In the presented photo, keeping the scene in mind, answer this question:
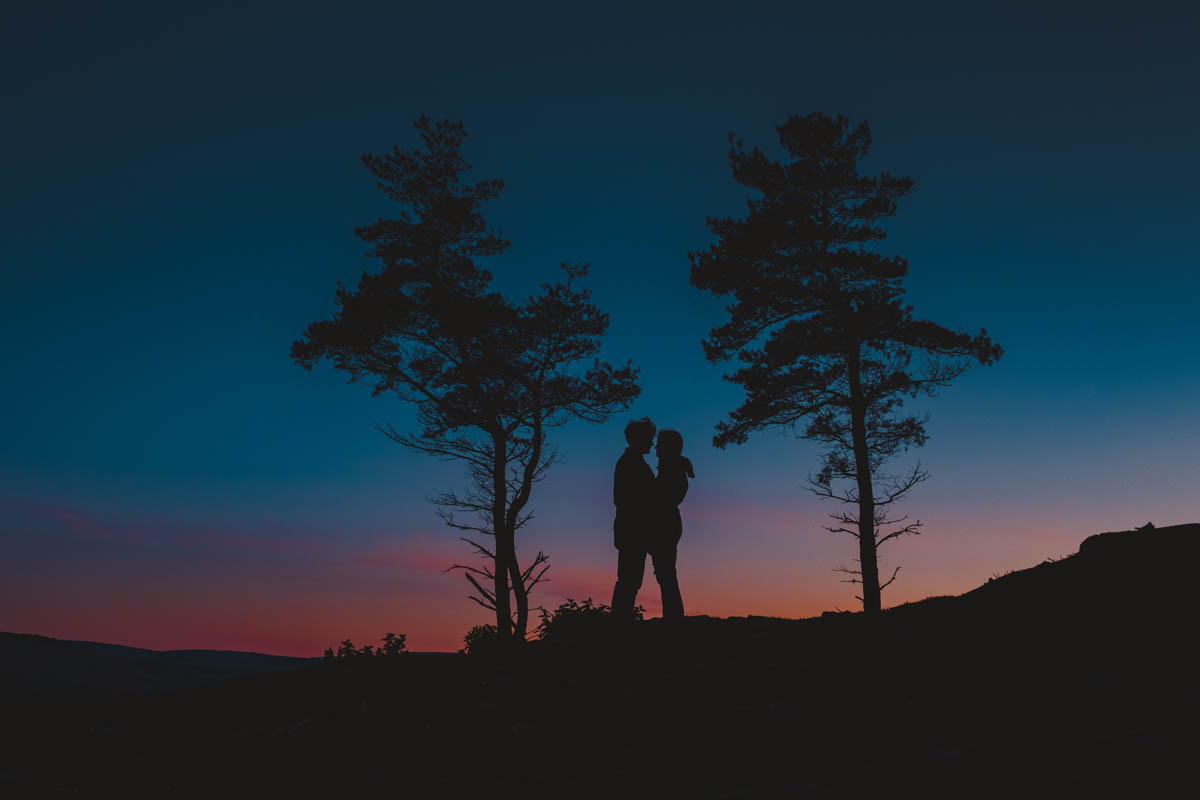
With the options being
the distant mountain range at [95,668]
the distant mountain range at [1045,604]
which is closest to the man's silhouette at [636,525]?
the distant mountain range at [1045,604]

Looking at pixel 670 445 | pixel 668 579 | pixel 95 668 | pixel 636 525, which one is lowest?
pixel 95 668

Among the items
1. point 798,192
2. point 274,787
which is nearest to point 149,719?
point 274,787

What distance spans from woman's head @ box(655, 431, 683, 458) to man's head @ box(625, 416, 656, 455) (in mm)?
169

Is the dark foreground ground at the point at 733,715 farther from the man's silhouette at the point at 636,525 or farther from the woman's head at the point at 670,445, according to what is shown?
the woman's head at the point at 670,445

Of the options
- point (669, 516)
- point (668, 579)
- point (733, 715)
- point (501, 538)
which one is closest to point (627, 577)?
point (668, 579)

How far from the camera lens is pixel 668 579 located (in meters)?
10.1

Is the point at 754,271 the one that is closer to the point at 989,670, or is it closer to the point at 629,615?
the point at 629,615

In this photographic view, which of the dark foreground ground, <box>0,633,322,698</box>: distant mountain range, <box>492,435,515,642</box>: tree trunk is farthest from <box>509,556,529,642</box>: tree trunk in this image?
the dark foreground ground

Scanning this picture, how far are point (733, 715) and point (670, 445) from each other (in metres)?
3.73

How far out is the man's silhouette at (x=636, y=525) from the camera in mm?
9945

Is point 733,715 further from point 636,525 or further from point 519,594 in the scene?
point 519,594

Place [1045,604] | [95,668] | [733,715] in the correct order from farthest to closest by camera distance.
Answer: [95,668] < [1045,604] < [733,715]

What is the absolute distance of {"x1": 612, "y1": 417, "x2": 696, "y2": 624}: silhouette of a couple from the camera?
995 cm

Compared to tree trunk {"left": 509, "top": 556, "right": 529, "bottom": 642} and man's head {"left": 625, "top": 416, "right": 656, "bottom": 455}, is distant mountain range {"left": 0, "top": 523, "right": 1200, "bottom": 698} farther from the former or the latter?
tree trunk {"left": 509, "top": 556, "right": 529, "bottom": 642}
